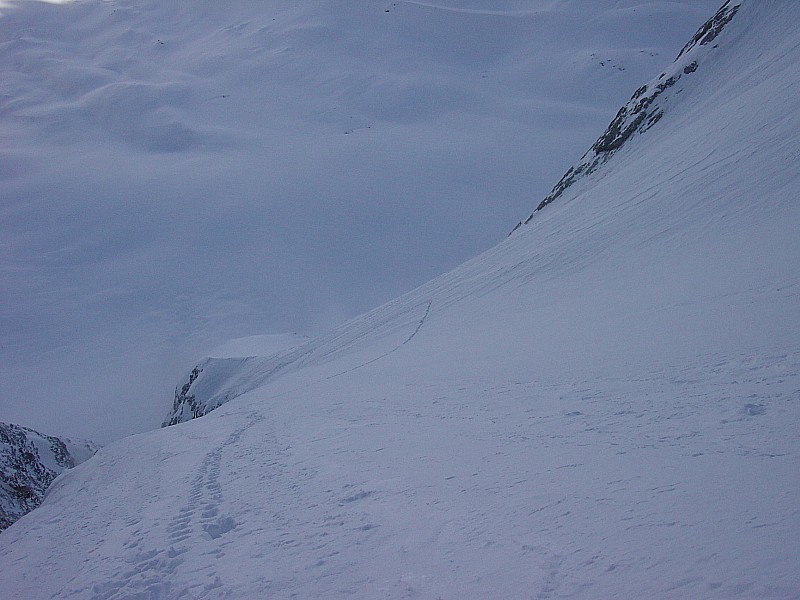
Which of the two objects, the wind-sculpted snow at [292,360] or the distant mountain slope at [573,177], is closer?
the wind-sculpted snow at [292,360]

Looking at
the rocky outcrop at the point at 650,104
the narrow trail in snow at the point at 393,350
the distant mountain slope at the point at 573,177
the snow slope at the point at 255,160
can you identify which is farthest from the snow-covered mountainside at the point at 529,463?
the snow slope at the point at 255,160

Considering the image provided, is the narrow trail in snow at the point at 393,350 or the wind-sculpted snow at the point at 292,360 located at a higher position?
the wind-sculpted snow at the point at 292,360

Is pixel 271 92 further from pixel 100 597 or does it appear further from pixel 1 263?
pixel 100 597

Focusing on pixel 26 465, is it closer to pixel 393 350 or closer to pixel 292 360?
pixel 292 360

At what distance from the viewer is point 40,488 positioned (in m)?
14.5

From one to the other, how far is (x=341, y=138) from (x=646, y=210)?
36595 mm

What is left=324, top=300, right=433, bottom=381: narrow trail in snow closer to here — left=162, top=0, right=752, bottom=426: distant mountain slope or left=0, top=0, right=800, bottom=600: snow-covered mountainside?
left=0, top=0, right=800, bottom=600: snow-covered mountainside

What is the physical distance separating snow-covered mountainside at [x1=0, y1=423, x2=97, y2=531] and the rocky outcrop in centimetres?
1599

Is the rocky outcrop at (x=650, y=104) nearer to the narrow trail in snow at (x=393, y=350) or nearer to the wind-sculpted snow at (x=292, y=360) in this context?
the wind-sculpted snow at (x=292, y=360)

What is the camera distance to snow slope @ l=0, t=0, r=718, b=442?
29.5 m

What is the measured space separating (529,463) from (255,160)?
1678 inches

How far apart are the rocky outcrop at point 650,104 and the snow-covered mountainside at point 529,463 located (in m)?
6.70

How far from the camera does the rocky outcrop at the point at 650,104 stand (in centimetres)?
1812

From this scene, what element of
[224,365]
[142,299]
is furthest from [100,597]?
[142,299]
